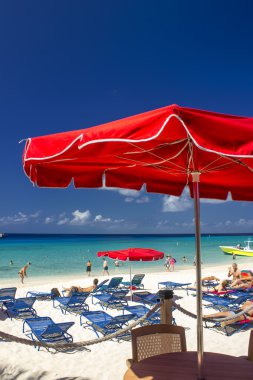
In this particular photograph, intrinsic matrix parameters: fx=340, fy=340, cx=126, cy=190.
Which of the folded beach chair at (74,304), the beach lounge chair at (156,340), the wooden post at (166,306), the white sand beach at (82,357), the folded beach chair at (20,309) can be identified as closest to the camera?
the beach lounge chair at (156,340)

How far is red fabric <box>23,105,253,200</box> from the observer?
182cm

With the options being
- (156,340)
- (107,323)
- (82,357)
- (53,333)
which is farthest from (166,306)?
(107,323)

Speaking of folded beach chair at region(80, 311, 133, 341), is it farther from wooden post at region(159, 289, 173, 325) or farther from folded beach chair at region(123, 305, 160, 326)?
wooden post at region(159, 289, 173, 325)

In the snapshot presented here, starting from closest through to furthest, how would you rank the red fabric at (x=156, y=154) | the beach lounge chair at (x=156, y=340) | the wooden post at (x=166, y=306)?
the red fabric at (x=156, y=154) → the beach lounge chair at (x=156, y=340) → the wooden post at (x=166, y=306)

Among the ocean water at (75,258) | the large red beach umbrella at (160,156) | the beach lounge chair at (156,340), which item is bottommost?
the ocean water at (75,258)

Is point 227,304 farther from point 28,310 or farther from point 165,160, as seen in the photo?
point 165,160

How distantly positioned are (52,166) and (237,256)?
42.2 metres

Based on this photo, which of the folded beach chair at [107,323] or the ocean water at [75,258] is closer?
the folded beach chair at [107,323]

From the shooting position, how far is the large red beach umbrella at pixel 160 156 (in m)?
1.82

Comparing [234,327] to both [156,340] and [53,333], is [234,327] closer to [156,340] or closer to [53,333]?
[53,333]

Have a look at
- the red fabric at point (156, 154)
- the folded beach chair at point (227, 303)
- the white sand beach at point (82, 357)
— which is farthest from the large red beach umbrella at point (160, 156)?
the folded beach chair at point (227, 303)

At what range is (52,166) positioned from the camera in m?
3.29

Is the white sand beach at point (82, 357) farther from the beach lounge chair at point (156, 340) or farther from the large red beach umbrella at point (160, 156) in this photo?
the large red beach umbrella at point (160, 156)

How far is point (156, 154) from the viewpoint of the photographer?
3.06 m
